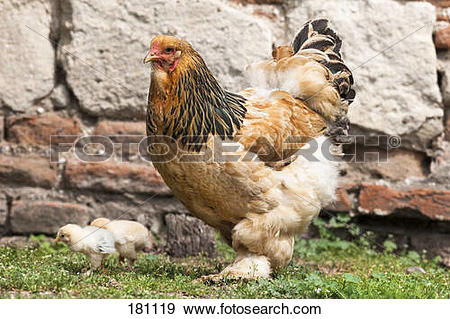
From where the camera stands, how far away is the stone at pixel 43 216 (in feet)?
16.9

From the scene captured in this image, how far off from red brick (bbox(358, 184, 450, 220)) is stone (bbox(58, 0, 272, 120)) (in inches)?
66.6

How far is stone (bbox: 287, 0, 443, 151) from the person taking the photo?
5207 mm

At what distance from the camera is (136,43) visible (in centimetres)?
518

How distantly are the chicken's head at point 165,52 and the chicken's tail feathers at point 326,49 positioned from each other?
1302 millimetres

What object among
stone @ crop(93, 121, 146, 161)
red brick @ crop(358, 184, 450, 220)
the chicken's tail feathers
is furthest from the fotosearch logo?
the chicken's tail feathers

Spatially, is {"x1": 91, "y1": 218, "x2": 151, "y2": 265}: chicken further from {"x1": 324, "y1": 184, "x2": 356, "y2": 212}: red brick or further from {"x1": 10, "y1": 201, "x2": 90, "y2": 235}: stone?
{"x1": 324, "y1": 184, "x2": 356, "y2": 212}: red brick

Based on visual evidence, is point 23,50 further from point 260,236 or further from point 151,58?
point 260,236

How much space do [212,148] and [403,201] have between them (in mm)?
2503

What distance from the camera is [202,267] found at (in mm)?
4211

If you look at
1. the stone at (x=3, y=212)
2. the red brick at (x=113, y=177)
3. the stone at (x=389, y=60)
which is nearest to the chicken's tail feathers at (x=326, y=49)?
the stone at (x=389, y=60)

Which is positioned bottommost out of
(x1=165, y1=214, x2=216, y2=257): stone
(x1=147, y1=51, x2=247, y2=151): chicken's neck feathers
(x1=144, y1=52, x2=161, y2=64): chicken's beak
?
(x1=165, y1=214, x2=216, y2=257): stone
